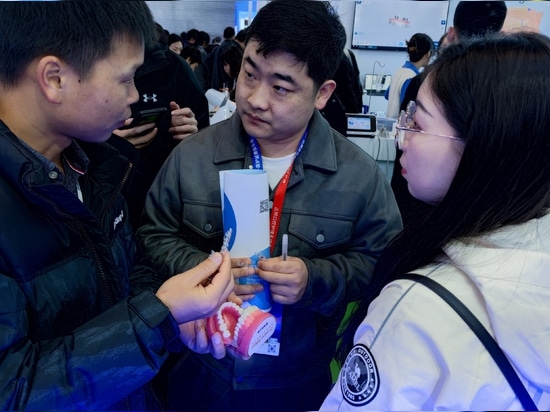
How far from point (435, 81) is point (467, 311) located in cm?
49

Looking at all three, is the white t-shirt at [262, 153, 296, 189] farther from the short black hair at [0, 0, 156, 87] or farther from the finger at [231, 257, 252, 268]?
the short black hair at [0, 0, 156, 87]

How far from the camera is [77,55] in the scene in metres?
0.86

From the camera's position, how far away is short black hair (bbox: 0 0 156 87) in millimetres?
817

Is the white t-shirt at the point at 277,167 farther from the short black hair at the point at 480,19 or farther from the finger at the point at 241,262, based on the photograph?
the short black hair at the point at 480,19

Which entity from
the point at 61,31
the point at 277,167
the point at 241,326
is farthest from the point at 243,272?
the point at 61,31

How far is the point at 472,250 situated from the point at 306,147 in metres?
0.70

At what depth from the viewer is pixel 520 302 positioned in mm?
709

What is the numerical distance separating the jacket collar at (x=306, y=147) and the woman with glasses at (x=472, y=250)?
0.41 metres

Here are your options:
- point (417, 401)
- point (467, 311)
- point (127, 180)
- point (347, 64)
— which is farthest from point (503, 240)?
point (347, 64)

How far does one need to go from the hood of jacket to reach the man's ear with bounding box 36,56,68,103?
884 millimetres

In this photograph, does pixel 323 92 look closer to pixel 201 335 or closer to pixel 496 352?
pixel 201 335

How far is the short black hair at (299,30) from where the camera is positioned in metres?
1.27

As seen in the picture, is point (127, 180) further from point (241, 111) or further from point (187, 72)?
point (187, 72)

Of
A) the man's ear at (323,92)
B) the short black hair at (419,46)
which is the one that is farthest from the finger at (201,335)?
the short black hair at (419,46)
